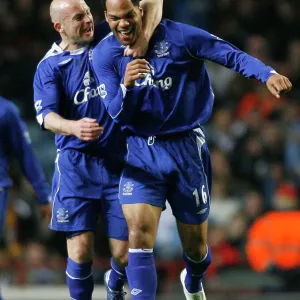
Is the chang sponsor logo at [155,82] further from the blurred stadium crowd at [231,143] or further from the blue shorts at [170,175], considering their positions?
the blurred stadium crowd at [231,143]

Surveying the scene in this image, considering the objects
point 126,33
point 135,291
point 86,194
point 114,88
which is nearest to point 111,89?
point 114,88

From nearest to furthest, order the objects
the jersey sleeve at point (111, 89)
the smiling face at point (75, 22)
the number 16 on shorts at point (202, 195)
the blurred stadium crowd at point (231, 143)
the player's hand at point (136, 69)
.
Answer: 1. the player's hand at point (136, 69)
2. the jersey sleeve at point (111, 89)
3. the number 16 on shorts at point (202, 195)
4. the smiling face at point (75, 22)
5. the blurred stadium crowd at point (231, 143)

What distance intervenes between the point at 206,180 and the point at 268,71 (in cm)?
97

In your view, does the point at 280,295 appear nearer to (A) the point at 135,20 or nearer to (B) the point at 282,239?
(B) the point at 282,239

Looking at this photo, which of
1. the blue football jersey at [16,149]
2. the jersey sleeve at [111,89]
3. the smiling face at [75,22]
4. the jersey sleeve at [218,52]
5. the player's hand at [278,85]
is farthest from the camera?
the blue football jersey at [16,149]

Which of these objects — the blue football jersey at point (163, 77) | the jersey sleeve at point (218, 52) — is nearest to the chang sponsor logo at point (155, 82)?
the blue football jersey at point (163, 77)

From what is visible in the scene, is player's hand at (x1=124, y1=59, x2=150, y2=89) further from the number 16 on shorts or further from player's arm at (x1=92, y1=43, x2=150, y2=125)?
the number 16 on shorts

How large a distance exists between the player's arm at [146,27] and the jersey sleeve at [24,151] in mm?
1493

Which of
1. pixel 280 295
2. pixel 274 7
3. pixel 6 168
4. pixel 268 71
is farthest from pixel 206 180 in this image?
pixel 274 7

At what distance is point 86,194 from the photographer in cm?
649

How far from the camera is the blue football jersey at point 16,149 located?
278 inches

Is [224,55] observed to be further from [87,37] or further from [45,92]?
[45,92]

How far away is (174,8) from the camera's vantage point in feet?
43.3

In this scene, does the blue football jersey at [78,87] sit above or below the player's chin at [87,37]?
below
